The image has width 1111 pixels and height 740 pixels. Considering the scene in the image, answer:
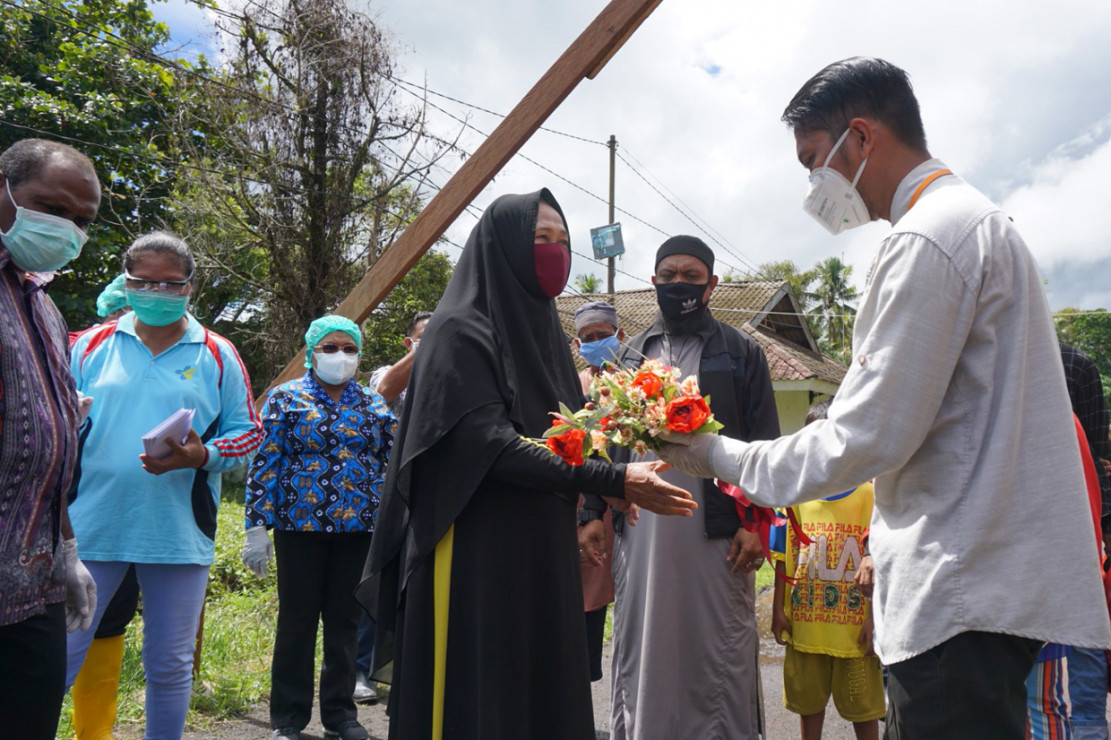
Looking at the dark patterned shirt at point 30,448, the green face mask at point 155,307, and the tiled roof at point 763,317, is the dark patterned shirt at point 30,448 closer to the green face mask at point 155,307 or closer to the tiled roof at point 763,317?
the green face mask at point 155,307

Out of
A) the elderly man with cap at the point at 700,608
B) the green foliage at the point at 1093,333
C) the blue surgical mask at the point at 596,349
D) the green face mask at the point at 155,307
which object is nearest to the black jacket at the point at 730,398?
the elderly man with cap at the point at 700,608

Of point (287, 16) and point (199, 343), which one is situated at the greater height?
point (287, 16)

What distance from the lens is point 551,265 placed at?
301cm

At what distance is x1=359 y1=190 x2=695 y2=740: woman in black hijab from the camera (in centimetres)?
266

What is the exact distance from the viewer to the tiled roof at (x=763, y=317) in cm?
2539

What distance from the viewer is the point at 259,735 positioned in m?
4.39

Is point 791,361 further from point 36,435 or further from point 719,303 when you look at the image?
point 36,435

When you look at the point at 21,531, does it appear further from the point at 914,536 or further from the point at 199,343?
the point at 914,536

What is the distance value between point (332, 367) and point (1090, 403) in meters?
4.15

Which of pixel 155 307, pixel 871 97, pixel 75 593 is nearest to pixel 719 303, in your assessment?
pixel 155 307

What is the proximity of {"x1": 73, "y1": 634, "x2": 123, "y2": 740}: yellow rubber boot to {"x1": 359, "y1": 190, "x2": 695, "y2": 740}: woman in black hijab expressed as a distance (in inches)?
67.5

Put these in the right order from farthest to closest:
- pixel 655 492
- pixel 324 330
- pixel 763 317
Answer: pixel 763 317 → pixel 324 330 → pixel 655 492

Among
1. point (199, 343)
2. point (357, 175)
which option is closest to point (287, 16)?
point (357, 175)

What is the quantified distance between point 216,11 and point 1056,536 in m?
14.5
